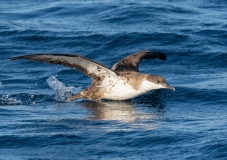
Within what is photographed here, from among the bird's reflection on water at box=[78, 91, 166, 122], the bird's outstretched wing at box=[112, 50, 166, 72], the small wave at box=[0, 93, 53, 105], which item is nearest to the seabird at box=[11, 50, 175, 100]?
the bird's reflection on water at box=[78, 91, 166, 122]

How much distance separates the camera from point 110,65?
54.0 ft

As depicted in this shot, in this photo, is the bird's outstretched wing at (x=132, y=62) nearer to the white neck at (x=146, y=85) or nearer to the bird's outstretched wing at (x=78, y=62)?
the white neck at (x=146, y=85)

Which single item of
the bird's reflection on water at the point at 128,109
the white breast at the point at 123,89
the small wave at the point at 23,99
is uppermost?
the white breast at the point at 123,89

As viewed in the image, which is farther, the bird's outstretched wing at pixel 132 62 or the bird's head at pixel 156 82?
the bird's outstretched wing at pixel 132 62

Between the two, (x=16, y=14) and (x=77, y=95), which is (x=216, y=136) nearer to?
(x=77, y=95)

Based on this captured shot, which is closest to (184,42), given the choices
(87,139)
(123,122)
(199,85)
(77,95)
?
(199,85)

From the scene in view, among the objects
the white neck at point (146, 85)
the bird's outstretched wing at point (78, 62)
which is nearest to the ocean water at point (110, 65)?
the white neck at point (146, 85)

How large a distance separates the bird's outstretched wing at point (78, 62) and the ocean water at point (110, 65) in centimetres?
61

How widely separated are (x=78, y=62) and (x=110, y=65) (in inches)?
172

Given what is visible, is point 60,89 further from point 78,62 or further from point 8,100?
point 78,62

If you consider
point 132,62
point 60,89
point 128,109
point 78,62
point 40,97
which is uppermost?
point 78,62

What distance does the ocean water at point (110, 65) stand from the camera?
982 centimetres

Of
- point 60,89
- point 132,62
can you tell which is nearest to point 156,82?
point 132,62

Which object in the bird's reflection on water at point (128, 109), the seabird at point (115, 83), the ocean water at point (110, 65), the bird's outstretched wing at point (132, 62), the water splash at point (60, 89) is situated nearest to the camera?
the ocean water at point (110, 65)
